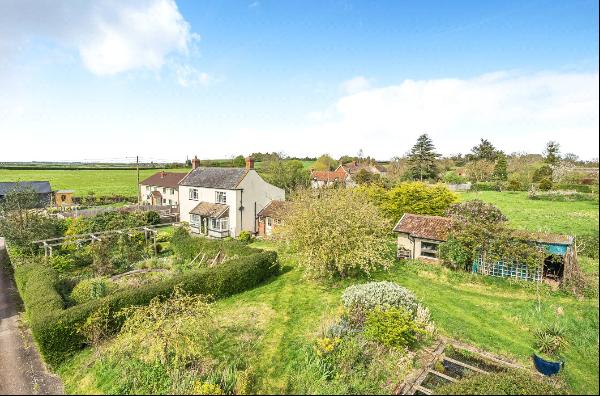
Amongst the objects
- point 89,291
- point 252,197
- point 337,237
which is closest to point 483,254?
point 337,237

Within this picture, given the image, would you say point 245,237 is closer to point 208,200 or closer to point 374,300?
point 208,200

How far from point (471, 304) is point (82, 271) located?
2521cm

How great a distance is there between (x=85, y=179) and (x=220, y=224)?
53.5m

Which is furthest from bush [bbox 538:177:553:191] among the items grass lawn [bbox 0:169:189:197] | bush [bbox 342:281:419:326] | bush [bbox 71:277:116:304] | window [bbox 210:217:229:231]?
grass lawn [bbox 0:169:189:197]

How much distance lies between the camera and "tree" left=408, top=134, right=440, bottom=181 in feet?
232

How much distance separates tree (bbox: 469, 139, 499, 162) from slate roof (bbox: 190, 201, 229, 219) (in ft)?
226

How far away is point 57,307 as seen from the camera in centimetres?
1391

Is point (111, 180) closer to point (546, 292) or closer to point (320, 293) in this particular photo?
point (320, 293)

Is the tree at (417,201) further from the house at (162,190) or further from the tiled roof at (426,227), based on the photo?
the house at (162,190)

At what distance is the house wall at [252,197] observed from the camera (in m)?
36.5

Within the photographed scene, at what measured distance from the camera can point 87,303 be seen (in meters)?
14.0

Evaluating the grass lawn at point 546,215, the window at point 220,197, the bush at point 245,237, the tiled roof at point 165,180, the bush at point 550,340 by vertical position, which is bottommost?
the bush at point 245,237

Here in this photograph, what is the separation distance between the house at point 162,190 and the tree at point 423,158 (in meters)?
47.7

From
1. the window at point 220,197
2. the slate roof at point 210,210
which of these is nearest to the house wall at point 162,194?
the slate roof at point 210,210
